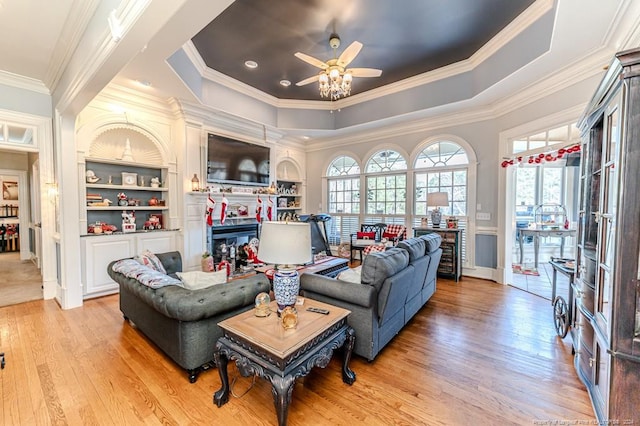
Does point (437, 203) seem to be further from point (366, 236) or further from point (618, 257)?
point (618, 257)

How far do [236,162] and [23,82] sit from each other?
3.15 metres

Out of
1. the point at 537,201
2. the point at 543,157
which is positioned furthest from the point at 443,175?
the point at 537,201

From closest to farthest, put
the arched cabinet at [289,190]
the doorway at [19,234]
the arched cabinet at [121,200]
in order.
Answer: the arched cabinet at [121,200] < the doorway at [19,234] < the arched cabinet at [289,190]

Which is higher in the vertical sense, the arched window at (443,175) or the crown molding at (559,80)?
the crown molding at (559,80)

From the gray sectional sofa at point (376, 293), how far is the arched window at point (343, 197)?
413cm

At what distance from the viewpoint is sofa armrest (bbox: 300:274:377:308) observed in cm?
235

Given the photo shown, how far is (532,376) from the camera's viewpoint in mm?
2270

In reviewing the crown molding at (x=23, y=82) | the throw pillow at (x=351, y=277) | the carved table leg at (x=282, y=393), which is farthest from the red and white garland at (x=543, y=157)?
the crown molding at (x=23, y=82)

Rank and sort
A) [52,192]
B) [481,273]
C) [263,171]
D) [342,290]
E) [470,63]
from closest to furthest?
1. [342,290]
2. [52,192]
3. [470,63]
4. [481,273]
5. [263,171]

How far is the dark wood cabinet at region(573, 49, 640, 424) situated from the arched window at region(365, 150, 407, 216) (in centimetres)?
442

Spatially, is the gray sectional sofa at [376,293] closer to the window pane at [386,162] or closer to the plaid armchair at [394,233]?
the plaid armchair at [394,233]

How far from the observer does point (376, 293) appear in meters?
2.39

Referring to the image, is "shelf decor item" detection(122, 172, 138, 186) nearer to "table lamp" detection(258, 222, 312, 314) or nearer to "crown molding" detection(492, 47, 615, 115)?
"table lamp" detection(258, 222, 312, 314)

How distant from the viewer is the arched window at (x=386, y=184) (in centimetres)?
631
